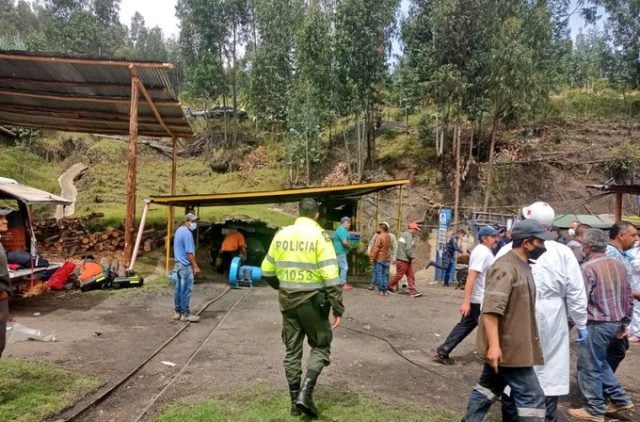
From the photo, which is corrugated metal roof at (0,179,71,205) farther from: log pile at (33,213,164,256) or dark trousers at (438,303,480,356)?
dark trousers at (438,303,480,356)

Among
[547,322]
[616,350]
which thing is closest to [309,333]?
[547,322]

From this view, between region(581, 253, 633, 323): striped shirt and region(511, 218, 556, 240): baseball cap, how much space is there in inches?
63.8

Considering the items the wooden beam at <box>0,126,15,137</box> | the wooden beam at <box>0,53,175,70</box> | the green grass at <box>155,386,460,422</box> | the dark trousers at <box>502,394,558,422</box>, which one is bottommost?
the green grass at <box>155,386,460,422</box>

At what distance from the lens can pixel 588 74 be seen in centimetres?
4112

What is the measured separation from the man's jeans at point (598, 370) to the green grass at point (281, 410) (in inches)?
50.6

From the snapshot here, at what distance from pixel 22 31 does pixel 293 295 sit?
76.2m

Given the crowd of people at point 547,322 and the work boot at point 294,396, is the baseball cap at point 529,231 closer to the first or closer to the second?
the crowd of people at point 547,322

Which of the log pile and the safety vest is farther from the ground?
the safety vest

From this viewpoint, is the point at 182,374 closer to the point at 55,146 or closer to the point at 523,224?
the point at 523,224

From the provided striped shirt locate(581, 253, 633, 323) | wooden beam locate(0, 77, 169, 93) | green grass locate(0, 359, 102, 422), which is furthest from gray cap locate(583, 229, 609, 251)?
wooden beam locate(0, 77, 169, 93)

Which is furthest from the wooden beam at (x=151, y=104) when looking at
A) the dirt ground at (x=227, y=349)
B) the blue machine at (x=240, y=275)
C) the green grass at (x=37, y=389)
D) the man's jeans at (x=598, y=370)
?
the man's jeans at (x=598, y=370)

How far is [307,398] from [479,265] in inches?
99.6

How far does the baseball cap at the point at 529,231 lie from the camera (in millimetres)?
3148

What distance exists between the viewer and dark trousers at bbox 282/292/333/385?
402cm
